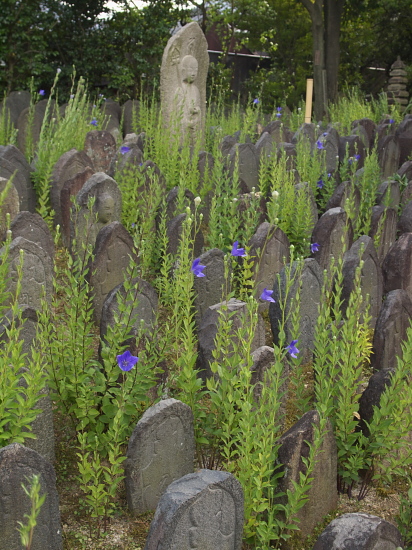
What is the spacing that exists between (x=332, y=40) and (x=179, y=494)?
14686mm

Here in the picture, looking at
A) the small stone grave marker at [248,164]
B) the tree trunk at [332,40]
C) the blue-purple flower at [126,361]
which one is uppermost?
the tree trunk at [332,40]

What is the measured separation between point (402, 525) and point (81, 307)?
1669mm

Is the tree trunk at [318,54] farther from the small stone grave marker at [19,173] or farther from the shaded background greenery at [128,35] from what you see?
the small stone grave marker at [19,173]

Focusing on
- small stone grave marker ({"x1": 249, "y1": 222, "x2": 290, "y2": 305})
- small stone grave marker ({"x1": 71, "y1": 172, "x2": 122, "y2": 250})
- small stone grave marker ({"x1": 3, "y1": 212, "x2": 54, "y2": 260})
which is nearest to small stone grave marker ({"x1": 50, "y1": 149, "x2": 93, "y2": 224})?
small stone grave marker ({"x1": 71, "y1": 172, "x2": 122, "y2": 250})

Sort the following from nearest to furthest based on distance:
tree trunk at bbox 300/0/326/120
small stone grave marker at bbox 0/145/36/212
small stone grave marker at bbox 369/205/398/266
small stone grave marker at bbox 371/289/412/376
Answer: small stone grave marker at bbox 371/289/412/376 < small stone grave marker at bbox 369/205/398/266 < small stone grave marker at bbox 0/145/36/212 < tree trunk at bbox 300/0/326/120

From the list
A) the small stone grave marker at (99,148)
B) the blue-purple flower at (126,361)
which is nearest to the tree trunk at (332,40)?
the small stone grave marker at (99,148)

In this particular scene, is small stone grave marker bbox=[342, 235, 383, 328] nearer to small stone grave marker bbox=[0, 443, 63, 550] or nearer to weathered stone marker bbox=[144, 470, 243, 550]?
weathered stone marker bbox=[144, 470, 243, 550]

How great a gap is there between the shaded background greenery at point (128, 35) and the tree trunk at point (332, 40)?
63 centimetres

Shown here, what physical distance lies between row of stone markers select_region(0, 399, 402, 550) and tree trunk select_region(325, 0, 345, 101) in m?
13.2

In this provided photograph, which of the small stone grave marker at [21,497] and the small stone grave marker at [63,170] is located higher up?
the small stone grave marker at [63,170]

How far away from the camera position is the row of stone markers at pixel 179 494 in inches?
88.1

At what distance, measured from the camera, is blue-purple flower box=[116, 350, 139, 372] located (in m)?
2.73

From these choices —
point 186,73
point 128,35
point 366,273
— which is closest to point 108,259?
point 366,273

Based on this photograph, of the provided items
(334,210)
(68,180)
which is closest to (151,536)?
(334,210)
